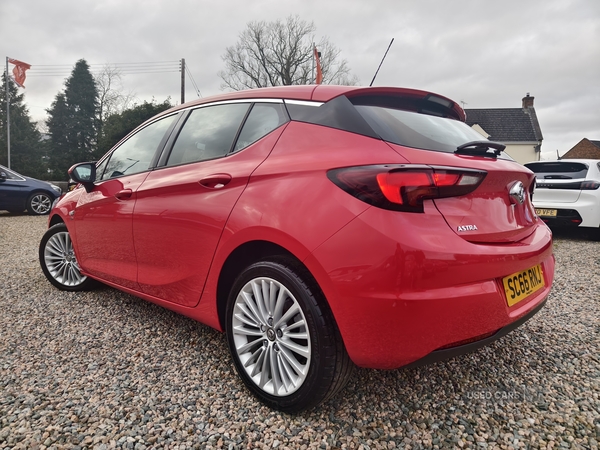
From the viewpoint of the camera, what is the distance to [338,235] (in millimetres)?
1480

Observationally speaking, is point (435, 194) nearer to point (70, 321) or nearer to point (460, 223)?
point (460, 223)

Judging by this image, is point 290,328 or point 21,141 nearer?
point 290,328

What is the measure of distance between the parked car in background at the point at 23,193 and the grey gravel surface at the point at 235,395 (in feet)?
28.7

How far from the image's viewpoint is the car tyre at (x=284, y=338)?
159 cm

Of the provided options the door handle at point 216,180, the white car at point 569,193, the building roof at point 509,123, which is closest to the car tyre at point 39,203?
the door handle at point 216,180

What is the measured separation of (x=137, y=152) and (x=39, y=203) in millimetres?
9487

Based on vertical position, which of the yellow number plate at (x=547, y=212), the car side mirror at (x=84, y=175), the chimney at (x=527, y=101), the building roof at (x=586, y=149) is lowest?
the building roof at (x=586, y=149)

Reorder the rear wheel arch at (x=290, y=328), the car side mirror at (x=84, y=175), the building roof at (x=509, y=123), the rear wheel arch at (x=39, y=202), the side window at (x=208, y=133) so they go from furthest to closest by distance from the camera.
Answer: the building roof at (x=509, y=123), the rear wheel arch at (x=39, y=202), the car side mirror at (x=84, y=175), the side window at (x=208, y=133), the rear wheel arch at (x=290, y=328)

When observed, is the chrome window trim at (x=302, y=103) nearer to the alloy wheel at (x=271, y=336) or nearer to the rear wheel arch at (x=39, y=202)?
the alloy wheel at (x=271, y=336)

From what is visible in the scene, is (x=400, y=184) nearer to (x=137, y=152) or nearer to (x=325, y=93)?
(x=325, y=93)

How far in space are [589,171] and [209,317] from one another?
678 centimetres

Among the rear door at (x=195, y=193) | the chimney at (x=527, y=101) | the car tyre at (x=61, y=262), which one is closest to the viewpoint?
the rear door at (x=195, y=193)

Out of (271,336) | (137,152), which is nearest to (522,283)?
(271,336)

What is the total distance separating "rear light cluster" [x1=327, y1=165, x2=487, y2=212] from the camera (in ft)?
4.72
